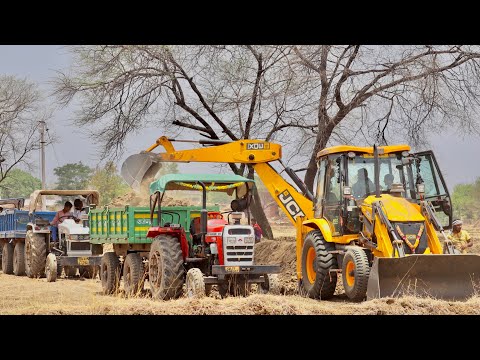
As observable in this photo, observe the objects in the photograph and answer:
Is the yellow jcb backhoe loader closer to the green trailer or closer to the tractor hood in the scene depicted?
the tractor hood

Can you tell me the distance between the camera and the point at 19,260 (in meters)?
22.3

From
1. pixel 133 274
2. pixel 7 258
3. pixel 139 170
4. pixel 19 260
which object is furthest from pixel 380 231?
pixel 7 258

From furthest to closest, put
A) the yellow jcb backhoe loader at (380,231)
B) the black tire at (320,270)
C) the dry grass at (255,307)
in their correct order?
1. the black tire at (320,270)
2. the yellow jcb backhoe loader at (380,231)
3. the dry grass at (255,307)

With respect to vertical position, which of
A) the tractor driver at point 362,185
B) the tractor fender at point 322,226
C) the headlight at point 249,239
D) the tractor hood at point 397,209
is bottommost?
the headlight at point 249,239

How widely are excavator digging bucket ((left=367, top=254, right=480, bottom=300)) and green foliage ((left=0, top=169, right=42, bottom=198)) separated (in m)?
46.5

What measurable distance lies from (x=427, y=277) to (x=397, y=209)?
1.43 meters

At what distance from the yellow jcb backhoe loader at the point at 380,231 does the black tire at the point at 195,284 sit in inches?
99.9

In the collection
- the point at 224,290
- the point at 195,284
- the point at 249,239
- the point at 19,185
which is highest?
the point at 19,185

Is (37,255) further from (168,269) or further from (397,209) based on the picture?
(397,209)

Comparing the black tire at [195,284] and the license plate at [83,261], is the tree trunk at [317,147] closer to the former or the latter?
the license plate at [83,261]

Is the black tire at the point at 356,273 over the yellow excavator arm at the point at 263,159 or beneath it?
beneath

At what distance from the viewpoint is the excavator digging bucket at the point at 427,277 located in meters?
13.2

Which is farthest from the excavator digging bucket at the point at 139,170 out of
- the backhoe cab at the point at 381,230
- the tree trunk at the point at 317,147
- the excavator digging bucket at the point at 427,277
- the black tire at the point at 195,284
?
the excavator digging bucket at the point at 427,277

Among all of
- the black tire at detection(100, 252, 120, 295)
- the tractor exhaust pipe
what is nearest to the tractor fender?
the tractor exhaust pipe
